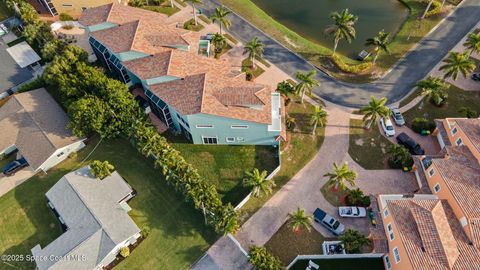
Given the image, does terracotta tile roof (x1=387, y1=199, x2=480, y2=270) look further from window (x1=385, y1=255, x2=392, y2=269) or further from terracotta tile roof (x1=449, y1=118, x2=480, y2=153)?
terracotta tile roof (x1=449, y1=118, x2=480, y2=153)

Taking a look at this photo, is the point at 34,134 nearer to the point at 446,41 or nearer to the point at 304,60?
the point at 304,60

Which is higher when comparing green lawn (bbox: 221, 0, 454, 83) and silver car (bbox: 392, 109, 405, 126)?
green lawn (bbox: 221, 0, 454, 83)

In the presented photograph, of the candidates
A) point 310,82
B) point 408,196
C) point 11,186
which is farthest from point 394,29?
point 11,186

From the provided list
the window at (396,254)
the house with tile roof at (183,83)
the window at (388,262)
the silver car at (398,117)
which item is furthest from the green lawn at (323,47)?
the window at (388,262)

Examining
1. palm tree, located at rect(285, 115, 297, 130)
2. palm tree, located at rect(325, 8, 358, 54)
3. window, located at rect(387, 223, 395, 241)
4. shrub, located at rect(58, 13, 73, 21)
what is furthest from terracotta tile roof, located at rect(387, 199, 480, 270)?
shrub, located at rect(58, 13, 73, 21)

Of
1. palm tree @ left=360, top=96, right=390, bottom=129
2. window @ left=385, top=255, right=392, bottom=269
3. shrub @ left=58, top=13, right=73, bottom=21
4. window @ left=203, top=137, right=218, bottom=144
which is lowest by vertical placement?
window @ left=385, top=255, right=392, bottom=269
